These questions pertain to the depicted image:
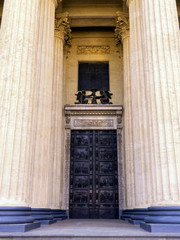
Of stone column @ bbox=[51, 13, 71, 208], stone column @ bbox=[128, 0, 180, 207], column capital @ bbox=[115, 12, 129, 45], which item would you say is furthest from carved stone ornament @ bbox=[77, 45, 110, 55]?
stone column @ bbox=[128, 0, 180, 207]

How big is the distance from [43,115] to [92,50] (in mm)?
7876

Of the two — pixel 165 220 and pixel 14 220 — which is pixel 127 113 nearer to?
pixel 165 220

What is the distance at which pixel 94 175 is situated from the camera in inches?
540

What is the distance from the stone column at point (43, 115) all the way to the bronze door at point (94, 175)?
346 cm

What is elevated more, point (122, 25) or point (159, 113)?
A: point (122, 25)

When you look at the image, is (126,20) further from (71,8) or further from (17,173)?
(17,173)

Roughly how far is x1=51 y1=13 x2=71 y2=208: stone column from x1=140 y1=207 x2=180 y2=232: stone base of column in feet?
20.3

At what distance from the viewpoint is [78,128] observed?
47.5 feet

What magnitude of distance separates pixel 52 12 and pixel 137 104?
517 cm

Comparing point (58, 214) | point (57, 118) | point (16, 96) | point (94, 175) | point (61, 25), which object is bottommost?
point (58, 214)

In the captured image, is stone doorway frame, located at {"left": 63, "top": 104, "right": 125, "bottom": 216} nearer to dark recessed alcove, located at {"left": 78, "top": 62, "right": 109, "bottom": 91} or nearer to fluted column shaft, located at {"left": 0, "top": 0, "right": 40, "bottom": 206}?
dark recessed alcove, located at {"left": 78, "top": 62, "right": 109, "bottom": 91}

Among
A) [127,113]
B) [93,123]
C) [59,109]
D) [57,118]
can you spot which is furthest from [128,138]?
[59,109]

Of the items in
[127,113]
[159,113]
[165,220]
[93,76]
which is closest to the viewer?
[165,220]

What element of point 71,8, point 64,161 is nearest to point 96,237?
point 64,161
